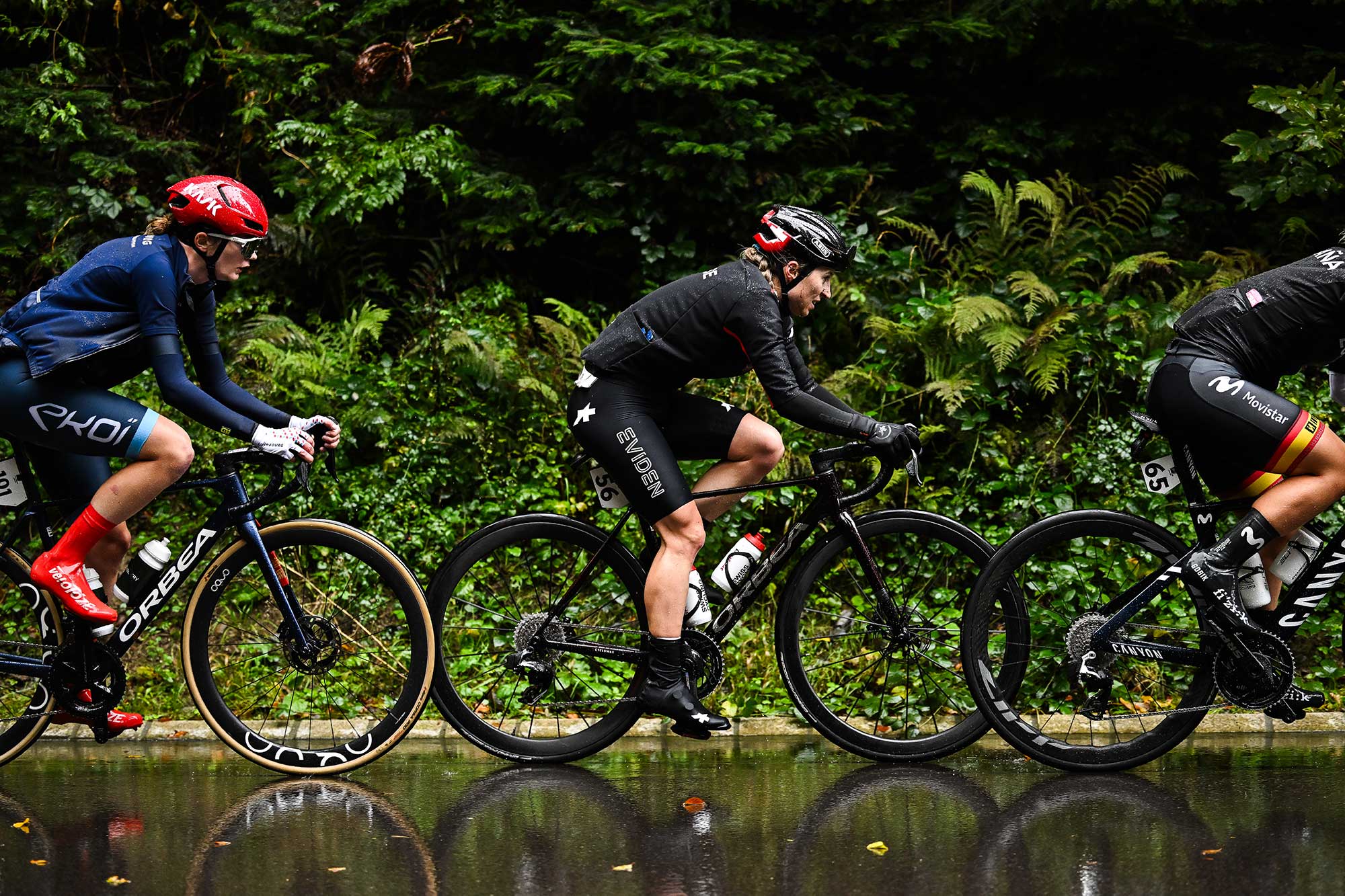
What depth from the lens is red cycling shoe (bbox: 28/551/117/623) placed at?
5.31 meters

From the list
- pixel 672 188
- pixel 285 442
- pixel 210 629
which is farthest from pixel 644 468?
pixel 672 188

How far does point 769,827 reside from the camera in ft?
15.3

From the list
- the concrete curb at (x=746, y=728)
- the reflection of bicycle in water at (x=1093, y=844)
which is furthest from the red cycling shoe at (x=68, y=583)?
the reflection of bicycle in water at (x=1093, y=844)

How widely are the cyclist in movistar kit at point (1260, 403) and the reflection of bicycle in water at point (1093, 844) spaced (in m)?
0.91

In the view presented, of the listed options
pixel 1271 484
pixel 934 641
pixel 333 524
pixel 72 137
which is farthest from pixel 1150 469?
pixel 72 137

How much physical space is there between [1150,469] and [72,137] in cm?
774

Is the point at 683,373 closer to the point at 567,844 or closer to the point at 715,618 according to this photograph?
the point at 715,618

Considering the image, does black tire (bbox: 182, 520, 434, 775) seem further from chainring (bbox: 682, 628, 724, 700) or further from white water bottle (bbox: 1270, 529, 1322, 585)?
white water bottle (bbox: 1270, 529, 1322, 585)

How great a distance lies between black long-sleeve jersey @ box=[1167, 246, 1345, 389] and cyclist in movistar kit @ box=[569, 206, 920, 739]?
4.08 ft

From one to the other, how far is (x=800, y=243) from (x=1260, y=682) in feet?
8.34

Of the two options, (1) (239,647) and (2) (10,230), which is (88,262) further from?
(2) (10,230)

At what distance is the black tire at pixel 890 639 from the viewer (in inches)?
223

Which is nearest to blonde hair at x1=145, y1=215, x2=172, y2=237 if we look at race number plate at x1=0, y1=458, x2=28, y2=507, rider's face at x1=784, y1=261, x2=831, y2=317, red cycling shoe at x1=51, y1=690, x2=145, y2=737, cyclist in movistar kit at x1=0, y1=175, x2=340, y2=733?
cyclist in movistar kit at x1=0, y1=175, x2=340, y2=733

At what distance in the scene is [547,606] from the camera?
5816 millimetres
